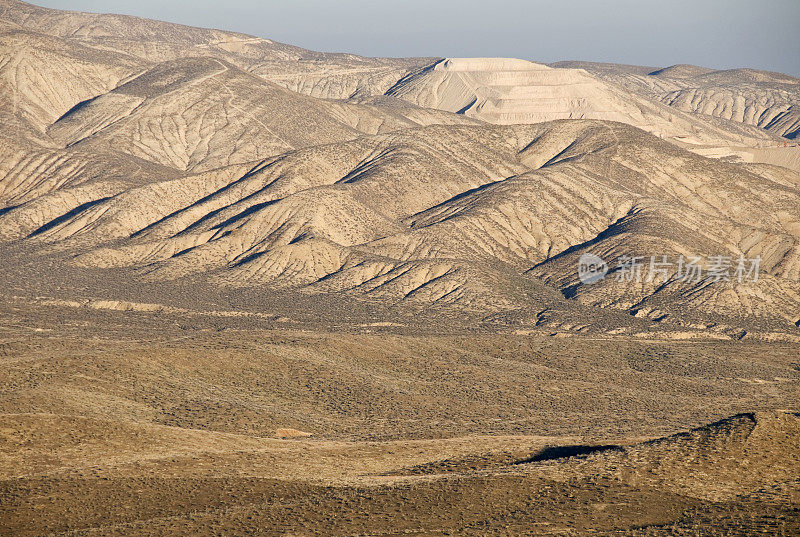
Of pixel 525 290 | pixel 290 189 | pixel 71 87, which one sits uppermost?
pixel 71 87

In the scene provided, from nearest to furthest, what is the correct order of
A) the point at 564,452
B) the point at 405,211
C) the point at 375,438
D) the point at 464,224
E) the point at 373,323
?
1. the point at 564,452
2. the point at 375,438
3. the point at 373,323
4. the point at 464,224
5. the point at 405,211

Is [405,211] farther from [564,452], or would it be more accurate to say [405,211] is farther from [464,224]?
[564,452]

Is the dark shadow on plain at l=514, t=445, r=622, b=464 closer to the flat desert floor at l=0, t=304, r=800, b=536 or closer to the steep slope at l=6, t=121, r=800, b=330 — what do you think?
the flat desert floor at l=0, t=304, r=800, b=536

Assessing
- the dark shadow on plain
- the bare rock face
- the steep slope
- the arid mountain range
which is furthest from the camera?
the steep slope

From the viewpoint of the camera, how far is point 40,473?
44.9 meters

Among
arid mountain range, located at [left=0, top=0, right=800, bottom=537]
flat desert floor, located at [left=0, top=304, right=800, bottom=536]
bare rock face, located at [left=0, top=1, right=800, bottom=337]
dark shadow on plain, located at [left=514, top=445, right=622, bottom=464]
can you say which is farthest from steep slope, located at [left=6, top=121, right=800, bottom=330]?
dark shadow on plain, located at [left=514, top=445, right=622, bottom=464]

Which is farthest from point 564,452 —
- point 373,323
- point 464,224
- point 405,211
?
point 405,211

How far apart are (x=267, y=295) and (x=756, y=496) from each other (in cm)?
7000

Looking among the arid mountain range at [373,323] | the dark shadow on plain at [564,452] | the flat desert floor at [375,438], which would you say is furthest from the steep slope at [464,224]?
the dark shadow on plain at [564,452]

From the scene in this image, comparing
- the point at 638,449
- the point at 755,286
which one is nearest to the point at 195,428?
the point at 638,449

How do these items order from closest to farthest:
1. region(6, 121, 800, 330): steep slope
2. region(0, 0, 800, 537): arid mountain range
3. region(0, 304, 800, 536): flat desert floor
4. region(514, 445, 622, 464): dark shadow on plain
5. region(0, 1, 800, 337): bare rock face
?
1. region(0, 304, 800, 536): flat desert floor
2. region(0, 0, 800, 537): arid mountain range
3. region(514, 445, 622, 464): dark shadow on plain
4. region(0, 1, 800, 337): bare rock face
5. region(6, 121, 800, 330): steep slope

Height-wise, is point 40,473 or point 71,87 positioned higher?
point 71,87

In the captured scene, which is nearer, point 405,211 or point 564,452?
point 564,452

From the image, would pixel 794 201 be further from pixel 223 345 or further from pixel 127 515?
pixel 127 515
